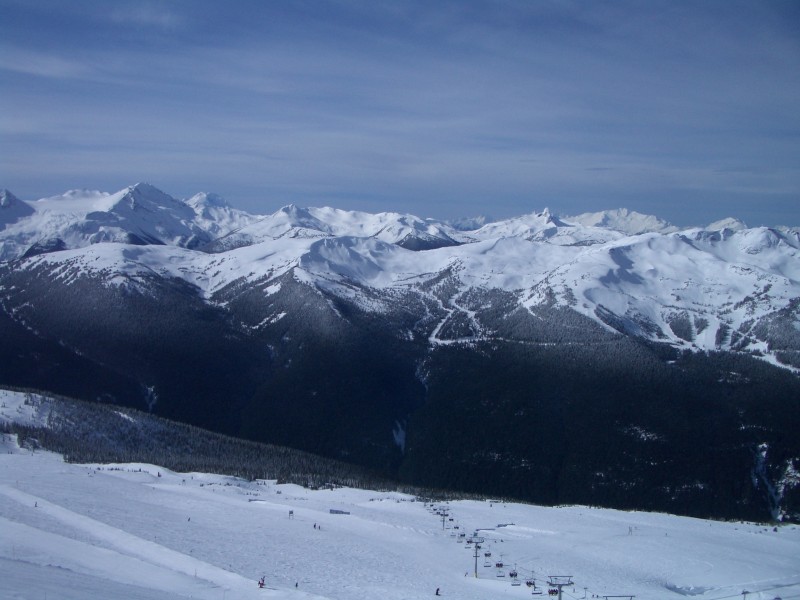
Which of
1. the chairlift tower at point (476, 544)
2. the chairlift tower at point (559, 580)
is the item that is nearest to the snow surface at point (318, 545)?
the chairlift tower at point (559, 580)

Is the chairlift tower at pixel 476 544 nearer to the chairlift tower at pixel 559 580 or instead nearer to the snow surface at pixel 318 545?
the snow surface at pixel 318 545

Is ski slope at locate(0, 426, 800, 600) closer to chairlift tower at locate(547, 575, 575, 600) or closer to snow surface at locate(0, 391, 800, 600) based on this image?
snow surface at locate(0, 391, 800, 600)

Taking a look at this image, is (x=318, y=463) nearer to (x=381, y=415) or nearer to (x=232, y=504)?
(x=381, y=415)

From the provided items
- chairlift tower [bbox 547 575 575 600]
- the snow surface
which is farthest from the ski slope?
chairlift tower [bbox 547 575 575 600]

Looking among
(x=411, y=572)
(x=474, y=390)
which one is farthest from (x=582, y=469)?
(x=411, y=572)

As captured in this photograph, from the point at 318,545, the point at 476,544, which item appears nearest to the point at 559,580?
the point at 476,544

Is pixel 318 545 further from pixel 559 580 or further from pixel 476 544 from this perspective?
pixel 559 580
